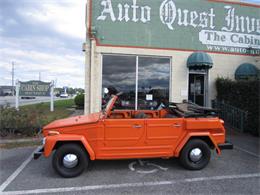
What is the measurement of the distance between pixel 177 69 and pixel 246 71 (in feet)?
10.7

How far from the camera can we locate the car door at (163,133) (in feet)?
13.5

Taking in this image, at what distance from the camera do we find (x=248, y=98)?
301 inches

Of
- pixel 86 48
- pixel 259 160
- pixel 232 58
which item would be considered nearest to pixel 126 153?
pixel 259 160

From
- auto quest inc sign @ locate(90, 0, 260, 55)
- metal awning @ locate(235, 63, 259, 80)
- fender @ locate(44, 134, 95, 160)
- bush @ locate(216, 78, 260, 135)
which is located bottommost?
fender @ locate(44, 134, 95, 160)

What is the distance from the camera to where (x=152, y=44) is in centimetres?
909

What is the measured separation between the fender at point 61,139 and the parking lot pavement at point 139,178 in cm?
51

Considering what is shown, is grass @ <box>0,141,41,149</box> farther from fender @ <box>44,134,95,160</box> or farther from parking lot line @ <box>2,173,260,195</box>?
parking lot line @ <box>2,173,260,195</box>

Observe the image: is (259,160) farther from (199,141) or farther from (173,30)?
(173,30)

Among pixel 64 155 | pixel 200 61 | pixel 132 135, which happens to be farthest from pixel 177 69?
pixel 64 155

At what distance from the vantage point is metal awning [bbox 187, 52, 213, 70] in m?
8.62

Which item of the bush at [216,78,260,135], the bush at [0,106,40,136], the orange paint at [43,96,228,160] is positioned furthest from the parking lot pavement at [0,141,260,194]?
the bush at [216,78,260,135]

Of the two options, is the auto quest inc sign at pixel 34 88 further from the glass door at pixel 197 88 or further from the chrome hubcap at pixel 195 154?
the chrome hubcap at pixel 195 154

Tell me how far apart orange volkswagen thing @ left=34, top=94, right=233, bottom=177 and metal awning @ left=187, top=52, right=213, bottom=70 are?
4.72m

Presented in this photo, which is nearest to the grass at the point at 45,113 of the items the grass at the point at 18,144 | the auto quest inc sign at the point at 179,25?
the grass at the point at 18,144
